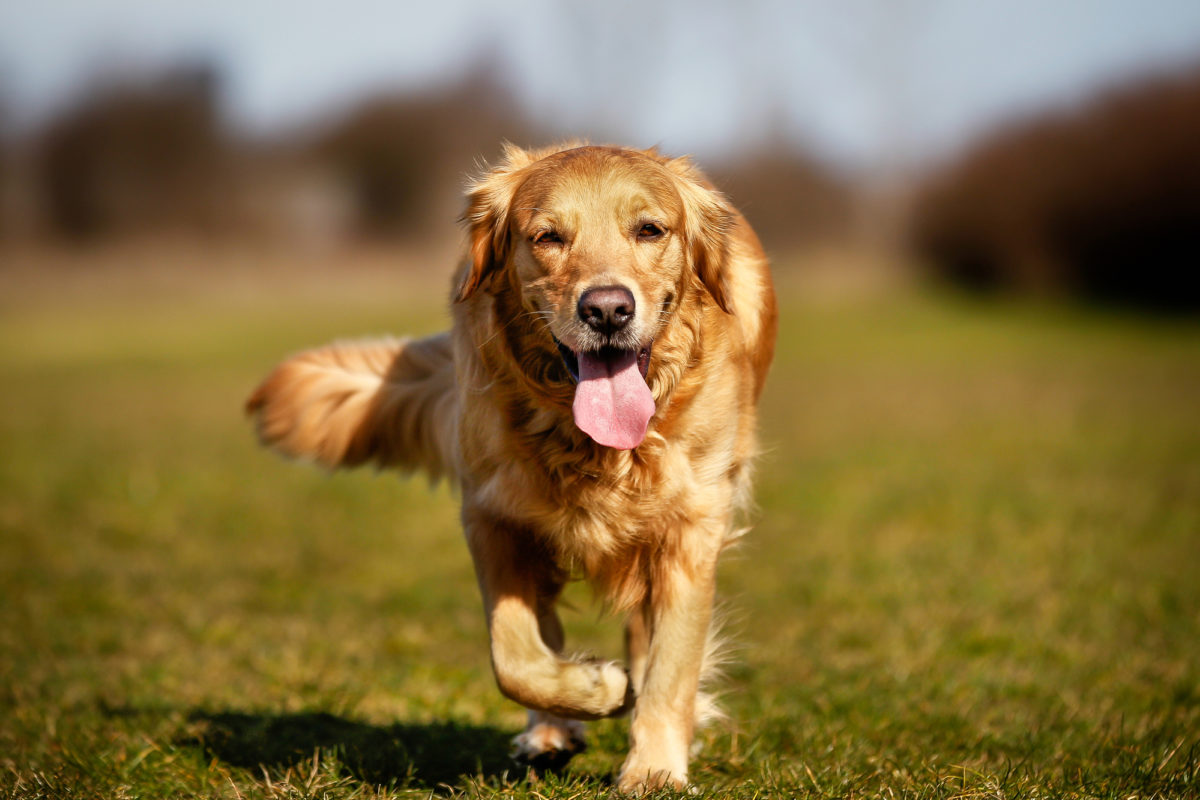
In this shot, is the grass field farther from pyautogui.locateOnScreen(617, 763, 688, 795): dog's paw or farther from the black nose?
the black nose

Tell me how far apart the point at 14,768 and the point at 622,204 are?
7.81 feet

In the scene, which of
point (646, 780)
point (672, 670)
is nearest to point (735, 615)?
point (672, 670)

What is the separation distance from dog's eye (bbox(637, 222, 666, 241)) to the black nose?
0.27 metres

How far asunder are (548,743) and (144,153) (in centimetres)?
3788

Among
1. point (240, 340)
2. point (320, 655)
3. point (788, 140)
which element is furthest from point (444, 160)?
point (320, 655)

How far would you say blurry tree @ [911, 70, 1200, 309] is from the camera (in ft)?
89.6

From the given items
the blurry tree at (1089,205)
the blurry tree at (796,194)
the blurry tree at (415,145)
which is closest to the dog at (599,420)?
the blurry tree at (1089,205)

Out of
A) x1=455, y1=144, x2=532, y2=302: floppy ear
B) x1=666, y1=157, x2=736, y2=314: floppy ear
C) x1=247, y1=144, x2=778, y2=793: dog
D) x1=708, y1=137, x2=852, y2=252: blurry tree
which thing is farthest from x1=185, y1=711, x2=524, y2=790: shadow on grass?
x1=708, y1=137, x2=852, y2=252: blurry tree

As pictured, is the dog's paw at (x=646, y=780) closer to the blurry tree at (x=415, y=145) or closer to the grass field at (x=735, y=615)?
the grass field at (x=735, y=615)

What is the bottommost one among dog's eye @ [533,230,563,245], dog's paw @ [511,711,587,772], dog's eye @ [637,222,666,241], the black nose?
dog's paw @ [511,711,587,772]

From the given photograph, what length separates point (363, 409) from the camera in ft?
13.3

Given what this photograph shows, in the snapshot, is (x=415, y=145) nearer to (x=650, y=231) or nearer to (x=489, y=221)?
(x=489, y=221)

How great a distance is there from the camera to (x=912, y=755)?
345cm

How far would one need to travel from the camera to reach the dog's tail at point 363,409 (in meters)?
4.01
